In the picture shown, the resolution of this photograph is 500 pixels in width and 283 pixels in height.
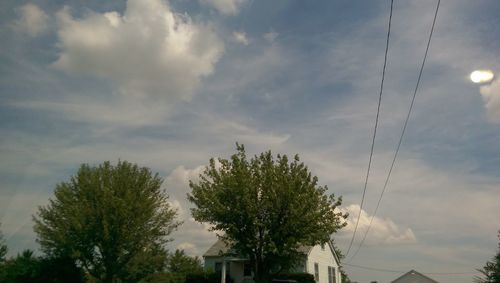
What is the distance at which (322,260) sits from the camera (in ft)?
131

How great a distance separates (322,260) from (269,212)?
61.4ft

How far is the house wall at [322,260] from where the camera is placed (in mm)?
35875

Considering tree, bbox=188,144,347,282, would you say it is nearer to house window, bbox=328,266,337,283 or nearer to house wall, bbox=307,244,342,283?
house wall, bbox=307,244,342,283

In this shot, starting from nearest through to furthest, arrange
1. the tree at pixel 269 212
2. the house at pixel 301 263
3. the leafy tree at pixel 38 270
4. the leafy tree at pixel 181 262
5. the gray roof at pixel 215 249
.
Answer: the tree at pixel 269 212, the leafy tree at pixel 38 270, the house at pixel 301 263, the gray roof at pixel 215 249, the leafy tree at pixel 181 262

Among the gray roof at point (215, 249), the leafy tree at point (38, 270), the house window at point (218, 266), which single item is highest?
the gray roof at point (215, 249)

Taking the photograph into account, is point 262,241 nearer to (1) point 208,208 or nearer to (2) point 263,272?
(2) point 263,272

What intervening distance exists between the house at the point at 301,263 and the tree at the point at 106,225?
20.2 feet

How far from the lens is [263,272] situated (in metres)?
24.0

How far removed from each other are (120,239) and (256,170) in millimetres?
14575

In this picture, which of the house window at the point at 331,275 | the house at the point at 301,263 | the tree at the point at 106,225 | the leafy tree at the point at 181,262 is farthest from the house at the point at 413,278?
the tree at the point at 106,225

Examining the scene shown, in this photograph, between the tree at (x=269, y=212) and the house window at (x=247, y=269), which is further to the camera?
the house window at (x=247, y=269)

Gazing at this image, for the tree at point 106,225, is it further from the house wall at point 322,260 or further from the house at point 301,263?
the house wall at point 322,260

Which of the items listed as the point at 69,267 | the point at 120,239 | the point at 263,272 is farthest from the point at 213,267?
the point at 263,272

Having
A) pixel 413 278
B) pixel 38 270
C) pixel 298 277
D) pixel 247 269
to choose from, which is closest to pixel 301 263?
pixel 298 277
